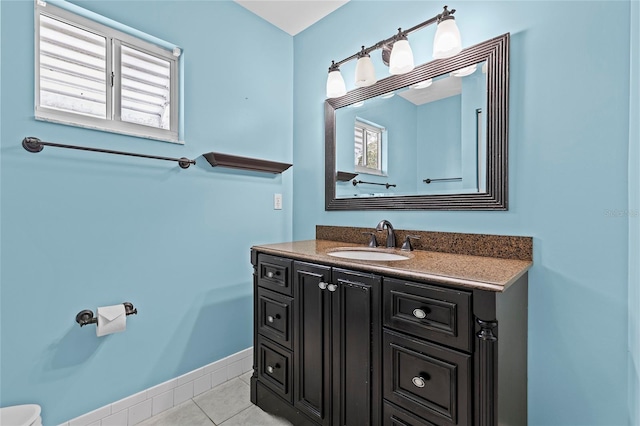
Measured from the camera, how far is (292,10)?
2023mm

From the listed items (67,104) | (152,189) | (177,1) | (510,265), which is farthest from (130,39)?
(510,265)

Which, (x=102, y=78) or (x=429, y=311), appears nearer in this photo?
(x=429, y=311)

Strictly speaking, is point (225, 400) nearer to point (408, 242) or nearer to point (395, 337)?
point (395, 337)

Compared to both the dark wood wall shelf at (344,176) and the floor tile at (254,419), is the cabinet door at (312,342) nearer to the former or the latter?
the floor tile at (254,419)

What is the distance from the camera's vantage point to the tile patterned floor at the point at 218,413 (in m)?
1.53

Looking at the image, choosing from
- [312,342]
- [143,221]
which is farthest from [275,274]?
[143,221]

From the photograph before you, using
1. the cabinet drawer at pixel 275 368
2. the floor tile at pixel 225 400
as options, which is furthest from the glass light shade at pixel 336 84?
the floor tile at pixel 225 400

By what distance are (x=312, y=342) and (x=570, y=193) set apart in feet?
4.08

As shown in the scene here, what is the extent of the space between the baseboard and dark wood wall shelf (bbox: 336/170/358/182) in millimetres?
1345

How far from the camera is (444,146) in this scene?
1543 mm

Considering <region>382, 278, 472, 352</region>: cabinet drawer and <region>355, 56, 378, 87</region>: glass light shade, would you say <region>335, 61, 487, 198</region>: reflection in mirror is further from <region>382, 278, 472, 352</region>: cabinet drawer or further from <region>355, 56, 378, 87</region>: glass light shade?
<region>382, 278, 472, 352</region>: cabinet drawer

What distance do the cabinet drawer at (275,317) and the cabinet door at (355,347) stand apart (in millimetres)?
299

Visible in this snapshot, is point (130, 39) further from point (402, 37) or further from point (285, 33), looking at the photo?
point (402, 37)

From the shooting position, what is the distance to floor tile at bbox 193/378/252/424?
1.60 metres
